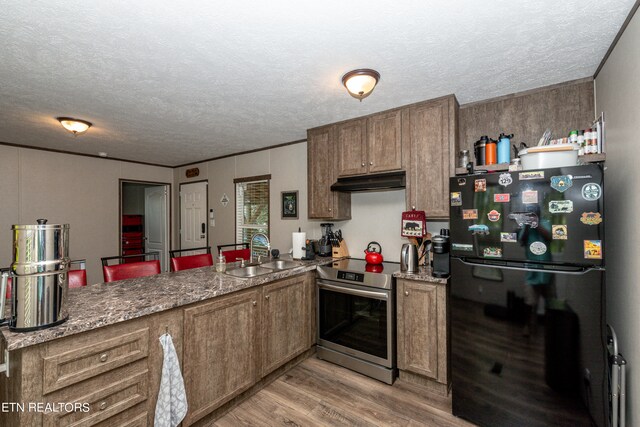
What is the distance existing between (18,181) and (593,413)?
6399mm

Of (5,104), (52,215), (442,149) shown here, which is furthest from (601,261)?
(52,215)

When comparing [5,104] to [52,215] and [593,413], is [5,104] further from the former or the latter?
[593,413]

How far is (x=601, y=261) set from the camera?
1536 millimetres

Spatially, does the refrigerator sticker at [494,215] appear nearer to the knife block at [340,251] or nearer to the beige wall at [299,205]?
the beige wall at [299,205]

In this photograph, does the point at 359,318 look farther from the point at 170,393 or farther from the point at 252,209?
the point at 252,209

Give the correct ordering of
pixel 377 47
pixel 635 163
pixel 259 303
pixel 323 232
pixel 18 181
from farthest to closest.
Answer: pixel 18 181 < pixel 323 232 < pixel 259 303 < pixel 377 47 < pixel 635 163

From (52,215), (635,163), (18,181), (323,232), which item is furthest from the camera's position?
(52,215)

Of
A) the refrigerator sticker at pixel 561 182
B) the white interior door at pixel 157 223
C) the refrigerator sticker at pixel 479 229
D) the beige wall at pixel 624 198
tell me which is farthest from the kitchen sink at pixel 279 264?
the white interior door at pixel 157 223

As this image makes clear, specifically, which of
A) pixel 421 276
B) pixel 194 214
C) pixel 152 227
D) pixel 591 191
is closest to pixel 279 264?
pixel 421 276

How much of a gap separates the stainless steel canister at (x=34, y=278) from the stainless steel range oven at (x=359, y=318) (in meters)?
1.96

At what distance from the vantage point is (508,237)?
1766 mm

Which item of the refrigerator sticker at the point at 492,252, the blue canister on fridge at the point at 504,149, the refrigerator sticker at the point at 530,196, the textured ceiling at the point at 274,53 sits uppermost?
the textured ceiling at the point at 274,53

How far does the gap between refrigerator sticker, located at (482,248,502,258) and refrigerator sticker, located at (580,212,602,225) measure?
0.44m

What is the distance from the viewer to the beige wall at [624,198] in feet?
4.80
